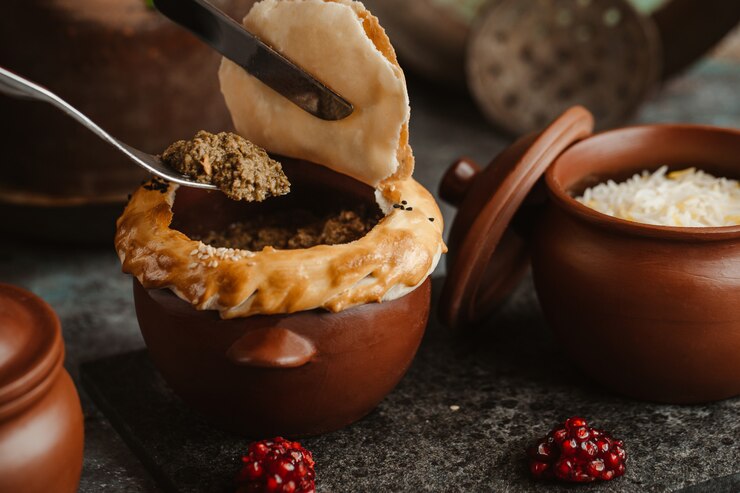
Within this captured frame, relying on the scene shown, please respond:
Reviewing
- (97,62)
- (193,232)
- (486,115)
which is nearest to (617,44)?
(486,115)

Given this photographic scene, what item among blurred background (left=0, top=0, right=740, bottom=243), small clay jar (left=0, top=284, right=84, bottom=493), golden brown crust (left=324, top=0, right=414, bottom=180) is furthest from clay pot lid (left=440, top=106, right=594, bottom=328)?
blurred background (left=0, top=0, right=740, bottom=243)

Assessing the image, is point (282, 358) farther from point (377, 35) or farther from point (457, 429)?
point (377, 35)

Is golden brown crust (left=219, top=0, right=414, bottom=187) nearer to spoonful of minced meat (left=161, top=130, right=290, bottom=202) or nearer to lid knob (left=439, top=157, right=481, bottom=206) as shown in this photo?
spoonful of minced meat (left=161, top=130, right=290, bottom=202)

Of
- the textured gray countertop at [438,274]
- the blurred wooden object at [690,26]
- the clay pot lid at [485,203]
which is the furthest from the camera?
the blurred wooden object at [690,26]

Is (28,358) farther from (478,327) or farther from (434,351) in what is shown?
(478,327)

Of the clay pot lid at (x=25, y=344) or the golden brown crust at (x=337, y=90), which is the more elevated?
the golden brown crust at (x=337, y=90)

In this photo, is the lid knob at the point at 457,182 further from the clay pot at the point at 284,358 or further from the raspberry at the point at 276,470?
the raspberry at the point at 276,470

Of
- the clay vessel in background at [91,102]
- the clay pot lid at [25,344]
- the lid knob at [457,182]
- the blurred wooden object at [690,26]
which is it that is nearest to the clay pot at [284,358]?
the clay pot lid at [25,344]
